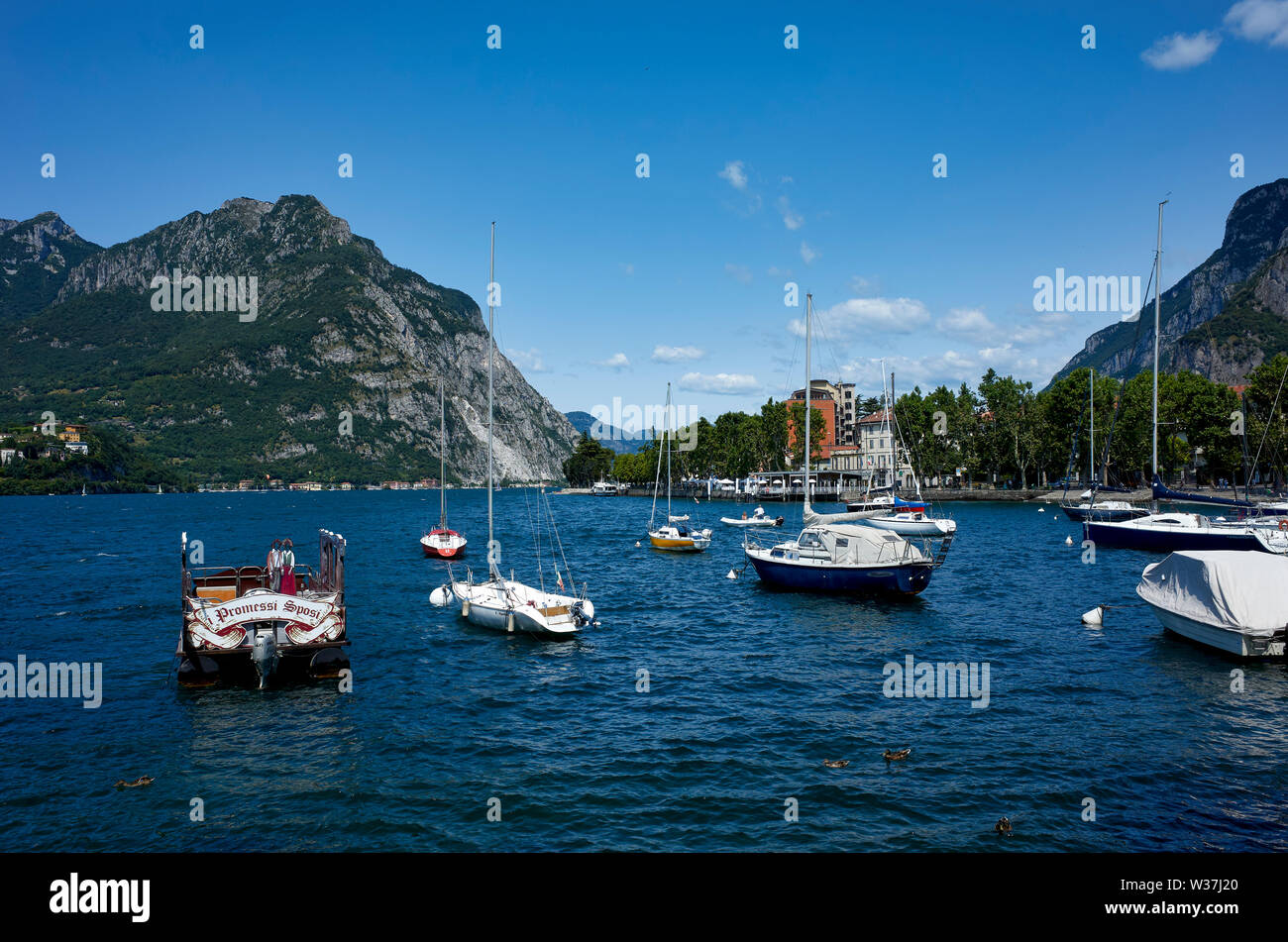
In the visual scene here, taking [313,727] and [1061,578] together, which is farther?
[1061,578]

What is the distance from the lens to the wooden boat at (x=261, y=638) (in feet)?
82.1

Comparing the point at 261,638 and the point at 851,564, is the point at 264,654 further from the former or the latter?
the point at 851,564

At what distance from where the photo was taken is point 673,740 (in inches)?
811

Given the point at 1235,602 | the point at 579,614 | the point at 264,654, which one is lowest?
the point at 579,614

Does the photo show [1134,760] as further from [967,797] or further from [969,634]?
[969,634]

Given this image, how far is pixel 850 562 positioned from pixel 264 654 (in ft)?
96.6

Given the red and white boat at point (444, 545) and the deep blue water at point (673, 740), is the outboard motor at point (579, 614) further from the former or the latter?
the red and white boat at point (444, 545)

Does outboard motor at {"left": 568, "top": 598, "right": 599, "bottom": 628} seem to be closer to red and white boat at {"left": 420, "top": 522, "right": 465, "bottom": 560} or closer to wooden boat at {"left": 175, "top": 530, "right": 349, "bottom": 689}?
wooden boat at {"left": 175, "top": 530, "right": 349, "bottom": 689}

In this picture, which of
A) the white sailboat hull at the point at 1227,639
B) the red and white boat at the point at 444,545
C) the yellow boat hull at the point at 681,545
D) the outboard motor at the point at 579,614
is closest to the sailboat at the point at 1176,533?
the white sailboat hull at the point at 1227,639

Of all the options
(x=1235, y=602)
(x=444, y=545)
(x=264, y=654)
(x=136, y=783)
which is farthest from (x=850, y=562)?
(x=444, y=545)
